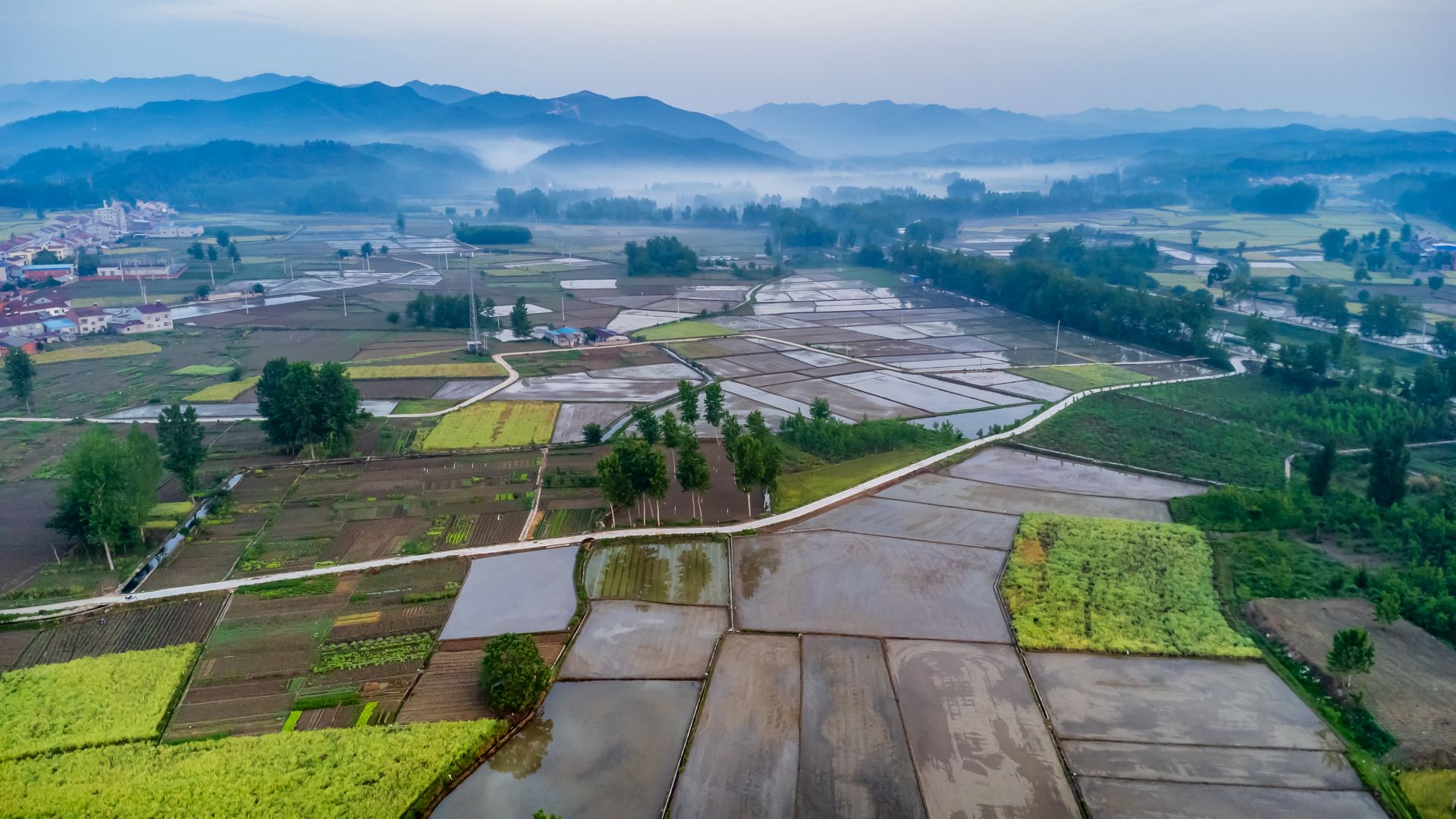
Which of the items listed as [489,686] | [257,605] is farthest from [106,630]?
[489,686]

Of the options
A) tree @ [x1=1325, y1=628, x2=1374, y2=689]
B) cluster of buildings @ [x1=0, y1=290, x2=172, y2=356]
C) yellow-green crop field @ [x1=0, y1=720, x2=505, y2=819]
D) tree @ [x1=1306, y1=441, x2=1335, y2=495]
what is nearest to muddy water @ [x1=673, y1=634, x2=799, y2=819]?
yellow-green crop field @ [x1=0, y1=720, x2=505, y2=819]

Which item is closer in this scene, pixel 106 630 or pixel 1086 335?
pixel 106 630

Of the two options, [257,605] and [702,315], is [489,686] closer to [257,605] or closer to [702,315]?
[257,605]

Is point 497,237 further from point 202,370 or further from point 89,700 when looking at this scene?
point 89,700

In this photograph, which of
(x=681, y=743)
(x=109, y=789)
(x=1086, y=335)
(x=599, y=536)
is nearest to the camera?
(x=109, y=789)

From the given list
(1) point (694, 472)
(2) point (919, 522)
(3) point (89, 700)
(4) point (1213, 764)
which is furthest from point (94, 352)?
(4) point (1213, 764)

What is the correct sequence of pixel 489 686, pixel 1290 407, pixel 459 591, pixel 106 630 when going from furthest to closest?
pixel 1290 407, pixel 459 591, pixel 106 630, pixel 489 686

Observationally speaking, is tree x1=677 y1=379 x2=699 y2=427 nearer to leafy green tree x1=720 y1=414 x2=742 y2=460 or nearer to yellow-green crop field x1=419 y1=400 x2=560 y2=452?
leafy green tree x1=720 y1=414 x2=742 y2=460

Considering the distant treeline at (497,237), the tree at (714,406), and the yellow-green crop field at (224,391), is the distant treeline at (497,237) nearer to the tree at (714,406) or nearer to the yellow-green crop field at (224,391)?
the yellow-green crop field at (224,391)
